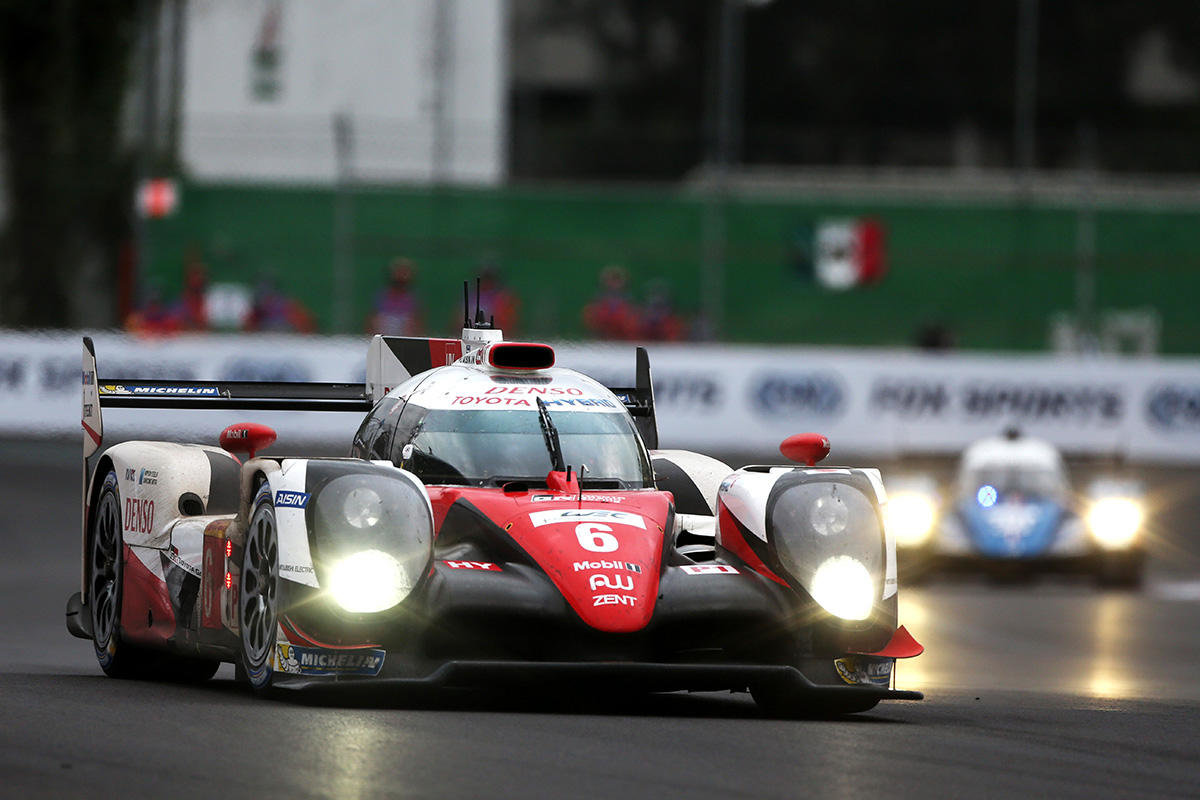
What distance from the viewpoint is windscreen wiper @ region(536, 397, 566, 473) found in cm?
941

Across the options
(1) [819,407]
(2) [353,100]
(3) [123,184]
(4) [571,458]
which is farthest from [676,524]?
(2) [353,100]

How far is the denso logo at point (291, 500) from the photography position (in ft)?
27.5

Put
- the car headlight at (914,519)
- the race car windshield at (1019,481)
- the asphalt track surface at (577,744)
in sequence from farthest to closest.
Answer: the race car windshield at (1019,481) < the car headlight at (914,519) < the asphalt track surface at (577,744)

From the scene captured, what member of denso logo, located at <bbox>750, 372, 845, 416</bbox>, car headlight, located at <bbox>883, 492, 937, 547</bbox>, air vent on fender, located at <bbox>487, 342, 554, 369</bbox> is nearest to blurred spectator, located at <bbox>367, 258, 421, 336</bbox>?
denso logo, located at <bbox>750, 372, 845, 416</bbox>

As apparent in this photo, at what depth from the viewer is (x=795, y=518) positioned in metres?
8.85

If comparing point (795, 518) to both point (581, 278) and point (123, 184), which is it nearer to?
point (581, 278)

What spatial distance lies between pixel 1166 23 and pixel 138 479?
134ft

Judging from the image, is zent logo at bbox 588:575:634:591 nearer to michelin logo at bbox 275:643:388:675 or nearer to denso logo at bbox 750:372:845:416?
michelin logo at bbox 275:643:388:675

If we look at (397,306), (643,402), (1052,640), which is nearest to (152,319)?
(397,306)

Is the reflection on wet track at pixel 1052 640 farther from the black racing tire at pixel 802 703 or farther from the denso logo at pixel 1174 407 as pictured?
the denso logo at pixel 1174 407

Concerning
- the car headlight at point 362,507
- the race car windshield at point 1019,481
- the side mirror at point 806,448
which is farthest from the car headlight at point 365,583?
the race car windshield at point 1019,481

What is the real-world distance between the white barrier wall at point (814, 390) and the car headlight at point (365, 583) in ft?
52.7

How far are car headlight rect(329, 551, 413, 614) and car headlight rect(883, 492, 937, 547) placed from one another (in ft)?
37.7

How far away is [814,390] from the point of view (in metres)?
24.8
